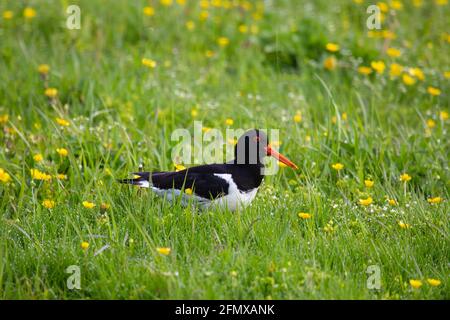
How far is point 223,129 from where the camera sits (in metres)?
5.60

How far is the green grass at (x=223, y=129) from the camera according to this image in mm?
3569

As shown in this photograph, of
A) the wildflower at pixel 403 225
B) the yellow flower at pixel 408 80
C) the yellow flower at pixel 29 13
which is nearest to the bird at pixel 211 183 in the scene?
the wildflower at pixel 403 225

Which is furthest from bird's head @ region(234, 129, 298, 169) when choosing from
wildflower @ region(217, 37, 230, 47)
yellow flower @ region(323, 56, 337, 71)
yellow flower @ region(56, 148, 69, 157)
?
wildflower @ region(217, 37, 230, 47)

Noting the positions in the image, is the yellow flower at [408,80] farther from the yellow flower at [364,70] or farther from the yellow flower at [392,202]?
the yellow flower at [392,202]

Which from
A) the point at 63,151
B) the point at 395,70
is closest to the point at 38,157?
the point at 63,151

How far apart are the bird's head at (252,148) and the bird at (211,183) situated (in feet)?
0.05

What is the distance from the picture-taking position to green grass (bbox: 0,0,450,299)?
3569 mm

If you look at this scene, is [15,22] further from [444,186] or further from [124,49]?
[444,186]

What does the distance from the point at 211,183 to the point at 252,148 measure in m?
0.40

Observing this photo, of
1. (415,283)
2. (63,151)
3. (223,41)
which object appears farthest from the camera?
(223,41)

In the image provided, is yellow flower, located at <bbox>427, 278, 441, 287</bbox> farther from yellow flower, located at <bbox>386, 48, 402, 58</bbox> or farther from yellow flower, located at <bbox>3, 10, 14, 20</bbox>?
yellow flower, located at <bbox>3, 10, 14, 20</bbox>

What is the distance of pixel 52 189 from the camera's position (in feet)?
14.9

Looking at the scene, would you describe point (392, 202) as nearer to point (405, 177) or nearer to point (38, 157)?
point (405, 177)

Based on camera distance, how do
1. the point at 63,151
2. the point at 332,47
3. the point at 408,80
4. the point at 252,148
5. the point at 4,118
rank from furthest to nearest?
the point at 332,47, the point at 408,80, the point at 4,118, the point at 63,151, the point at 252,148
